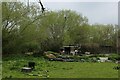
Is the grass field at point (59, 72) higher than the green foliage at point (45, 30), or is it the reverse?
the green foliage at point (45, 30)

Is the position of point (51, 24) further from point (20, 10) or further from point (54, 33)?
point (20, 10)

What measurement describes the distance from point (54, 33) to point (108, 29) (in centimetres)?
1386

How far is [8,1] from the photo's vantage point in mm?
23891

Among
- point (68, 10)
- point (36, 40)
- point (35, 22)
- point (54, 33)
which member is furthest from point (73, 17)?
point (35, 22)

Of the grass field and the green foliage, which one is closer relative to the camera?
the grass field

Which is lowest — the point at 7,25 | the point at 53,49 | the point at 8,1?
the point at 53,49

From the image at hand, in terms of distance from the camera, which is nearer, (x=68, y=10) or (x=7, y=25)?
(x=7, y=25)

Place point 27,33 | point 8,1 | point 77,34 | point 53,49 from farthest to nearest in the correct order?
point 77,34, point 53,49, point 27,33, point 8,1

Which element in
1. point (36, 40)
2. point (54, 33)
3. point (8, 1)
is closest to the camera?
point (8, 1)

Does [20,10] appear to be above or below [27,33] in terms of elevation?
above

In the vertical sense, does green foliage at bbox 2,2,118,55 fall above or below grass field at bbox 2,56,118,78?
above

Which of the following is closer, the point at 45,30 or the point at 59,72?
the point at 59,72

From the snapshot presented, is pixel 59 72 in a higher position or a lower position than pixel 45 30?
lower

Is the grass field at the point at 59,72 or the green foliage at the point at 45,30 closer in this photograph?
the grass field at the point at 59,72
